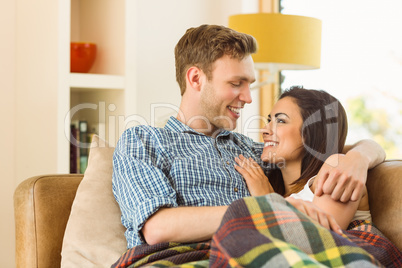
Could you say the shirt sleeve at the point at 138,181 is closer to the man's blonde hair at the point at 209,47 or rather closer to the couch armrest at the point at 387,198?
the man's blonde hair at the point at 209,47

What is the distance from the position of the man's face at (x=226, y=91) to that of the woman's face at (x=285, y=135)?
14 cm

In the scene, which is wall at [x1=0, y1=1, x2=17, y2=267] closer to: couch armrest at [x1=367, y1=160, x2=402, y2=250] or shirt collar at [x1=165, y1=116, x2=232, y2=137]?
shirt collar at [x1=165, y1=116, x2=232, y2=137]

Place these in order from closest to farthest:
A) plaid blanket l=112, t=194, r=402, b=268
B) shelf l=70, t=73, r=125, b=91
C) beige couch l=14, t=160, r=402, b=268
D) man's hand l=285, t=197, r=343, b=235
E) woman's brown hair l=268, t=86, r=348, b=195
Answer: plaid blanket l=112, t=194, r=402, b=268, man's hand l=285, t=197, r=343, b=235, beige couch l=14, t=160, r=402, b=268, woman's brown hair l=268, t=86, r=348, b=195, shelf l=70, t=73, r=125, b=91

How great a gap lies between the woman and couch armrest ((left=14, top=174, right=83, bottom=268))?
0.60 m

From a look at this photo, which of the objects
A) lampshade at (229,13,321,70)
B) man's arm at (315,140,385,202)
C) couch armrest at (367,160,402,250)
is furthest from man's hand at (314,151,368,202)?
lampshade at (229,13,321,70)

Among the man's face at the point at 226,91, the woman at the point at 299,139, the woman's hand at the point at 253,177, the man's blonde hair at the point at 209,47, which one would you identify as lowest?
the woman's hand at the point at 253,177

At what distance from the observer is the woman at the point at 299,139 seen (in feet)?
5.72

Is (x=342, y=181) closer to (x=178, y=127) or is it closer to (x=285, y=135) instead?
(x=285, y=135)

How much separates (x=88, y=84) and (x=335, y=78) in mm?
1399

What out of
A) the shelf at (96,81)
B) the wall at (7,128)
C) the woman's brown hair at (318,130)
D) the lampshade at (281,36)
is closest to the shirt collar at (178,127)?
the woman's brown hair at (318,130)

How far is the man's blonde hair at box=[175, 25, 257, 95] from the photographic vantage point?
72.9 inches

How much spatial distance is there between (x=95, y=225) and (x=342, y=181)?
714mm

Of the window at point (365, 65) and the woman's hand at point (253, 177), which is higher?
the window at point (365, 65)

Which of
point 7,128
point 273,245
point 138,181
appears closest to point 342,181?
point 273,245
